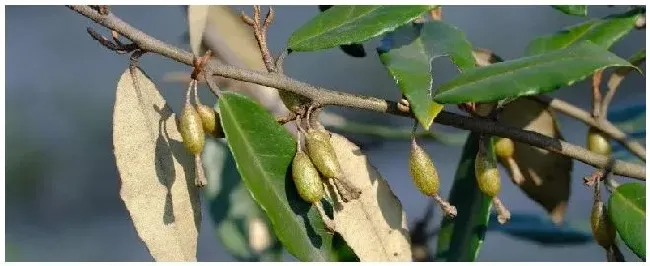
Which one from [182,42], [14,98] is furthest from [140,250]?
[182,42]

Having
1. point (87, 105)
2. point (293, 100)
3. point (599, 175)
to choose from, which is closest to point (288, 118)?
point (293, 100)

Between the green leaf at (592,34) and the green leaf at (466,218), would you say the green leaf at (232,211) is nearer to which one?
the green leaf at (466,218)

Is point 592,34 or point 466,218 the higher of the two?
point 592,34

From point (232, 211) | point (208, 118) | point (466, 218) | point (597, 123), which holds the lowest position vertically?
point (232, 211)

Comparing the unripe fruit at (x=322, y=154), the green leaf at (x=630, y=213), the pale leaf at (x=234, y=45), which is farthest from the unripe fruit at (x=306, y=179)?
the pale leaf at (x=234, y=45)

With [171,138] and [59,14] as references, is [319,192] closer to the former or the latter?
[171,138]

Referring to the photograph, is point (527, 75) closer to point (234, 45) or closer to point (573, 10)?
point (573, 10)

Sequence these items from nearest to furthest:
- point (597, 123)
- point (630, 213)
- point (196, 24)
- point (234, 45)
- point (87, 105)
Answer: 1. point (630, 213)
2. point (597, 123)
3. point (196, 24)
4. point (234, 45)
5. point (87, 105)

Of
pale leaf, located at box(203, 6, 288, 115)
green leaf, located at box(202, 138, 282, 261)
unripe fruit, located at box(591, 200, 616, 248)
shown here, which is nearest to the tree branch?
unripe fruit, located at box(591, 200, 616, 248)
